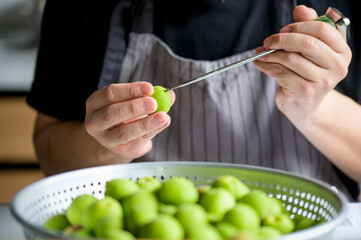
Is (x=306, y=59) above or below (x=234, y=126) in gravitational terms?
→ above

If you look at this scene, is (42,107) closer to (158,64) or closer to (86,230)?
(158,64)

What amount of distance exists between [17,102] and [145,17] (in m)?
0.91

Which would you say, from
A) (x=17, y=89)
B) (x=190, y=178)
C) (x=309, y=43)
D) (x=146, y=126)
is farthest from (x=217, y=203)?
(x=17, y=89)

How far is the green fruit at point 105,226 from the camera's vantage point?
38 centimetres

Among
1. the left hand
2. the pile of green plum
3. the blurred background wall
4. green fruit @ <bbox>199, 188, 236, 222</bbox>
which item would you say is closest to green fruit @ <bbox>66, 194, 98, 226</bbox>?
the pile of green plum

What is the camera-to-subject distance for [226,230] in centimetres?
39

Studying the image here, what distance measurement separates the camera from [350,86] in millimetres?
953

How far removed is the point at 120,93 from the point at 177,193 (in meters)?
0.25

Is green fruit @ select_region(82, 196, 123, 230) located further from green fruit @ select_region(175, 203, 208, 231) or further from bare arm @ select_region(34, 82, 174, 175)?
bare arm @ select_region(34, 82, 174, 175)

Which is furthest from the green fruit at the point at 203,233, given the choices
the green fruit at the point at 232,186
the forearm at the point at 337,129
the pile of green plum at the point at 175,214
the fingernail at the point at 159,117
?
the forearm at the point at 337,129

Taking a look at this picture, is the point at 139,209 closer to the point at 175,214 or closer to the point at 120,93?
the point at 175,214

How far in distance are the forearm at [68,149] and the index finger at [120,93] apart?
18 centimetres

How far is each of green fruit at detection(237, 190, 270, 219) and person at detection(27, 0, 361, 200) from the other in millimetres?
336

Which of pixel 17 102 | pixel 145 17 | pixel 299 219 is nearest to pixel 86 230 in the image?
pixel 299 219
